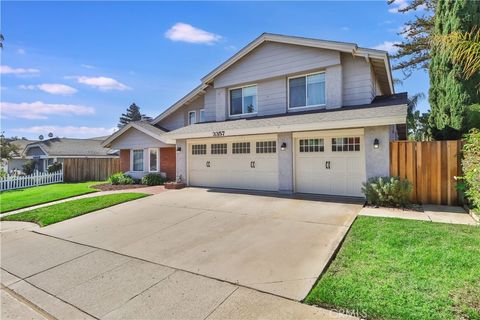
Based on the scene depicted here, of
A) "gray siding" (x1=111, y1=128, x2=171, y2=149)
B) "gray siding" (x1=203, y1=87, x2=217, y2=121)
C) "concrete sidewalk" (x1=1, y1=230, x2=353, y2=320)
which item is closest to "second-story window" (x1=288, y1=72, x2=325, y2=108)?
"gray siding" (x1=203, y1=87, x2=217, y2=121)

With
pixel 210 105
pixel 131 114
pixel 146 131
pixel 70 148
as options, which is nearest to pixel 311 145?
pixel 210 105

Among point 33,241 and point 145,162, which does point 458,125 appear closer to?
point 33,241

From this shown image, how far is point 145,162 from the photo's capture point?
17672mm

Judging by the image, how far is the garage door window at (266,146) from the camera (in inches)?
456

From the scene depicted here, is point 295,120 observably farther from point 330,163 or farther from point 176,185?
point 176,185

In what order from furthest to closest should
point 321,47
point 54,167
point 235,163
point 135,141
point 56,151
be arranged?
point 56,151, point 54,167, point 135,141, point 235,163, point 321,47

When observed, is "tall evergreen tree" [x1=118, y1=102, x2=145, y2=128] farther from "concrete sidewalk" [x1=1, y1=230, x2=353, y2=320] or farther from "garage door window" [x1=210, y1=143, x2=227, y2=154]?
"concrete sidewalk" [x1=1, y1=230, x2=353, y2=320]

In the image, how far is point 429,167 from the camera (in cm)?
857

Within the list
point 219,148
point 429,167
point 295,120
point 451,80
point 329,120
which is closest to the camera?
point 429,167

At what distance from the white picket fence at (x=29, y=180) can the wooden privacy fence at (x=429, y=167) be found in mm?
22146

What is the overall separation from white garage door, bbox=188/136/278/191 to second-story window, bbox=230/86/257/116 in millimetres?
2218

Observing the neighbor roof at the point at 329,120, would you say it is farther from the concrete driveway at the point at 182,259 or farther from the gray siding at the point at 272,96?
the concrete driveway at the point at 182,259

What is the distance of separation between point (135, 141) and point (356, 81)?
46.4 feet

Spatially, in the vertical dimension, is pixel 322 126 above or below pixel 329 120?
below
